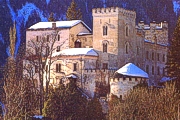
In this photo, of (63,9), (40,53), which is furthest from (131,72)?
(63,9)

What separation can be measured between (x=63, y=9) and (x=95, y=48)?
10137cm

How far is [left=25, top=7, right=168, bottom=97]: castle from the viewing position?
6444 cm

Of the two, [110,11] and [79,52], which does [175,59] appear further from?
[79,52]

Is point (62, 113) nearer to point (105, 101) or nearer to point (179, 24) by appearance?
point (105, 101)

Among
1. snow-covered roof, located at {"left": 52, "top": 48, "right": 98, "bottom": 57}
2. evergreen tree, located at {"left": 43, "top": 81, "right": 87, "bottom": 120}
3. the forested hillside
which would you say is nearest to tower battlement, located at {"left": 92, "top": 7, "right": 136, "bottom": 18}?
snow-covered roof, located at {"left": 52, "top": 48, "right": 98, "bottom": 57}

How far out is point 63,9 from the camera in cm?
16738

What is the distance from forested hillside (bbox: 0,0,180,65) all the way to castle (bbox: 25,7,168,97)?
74357mm

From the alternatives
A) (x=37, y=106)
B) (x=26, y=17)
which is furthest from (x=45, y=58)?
(x=26, y=17)

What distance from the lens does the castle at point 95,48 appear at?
2537 inches

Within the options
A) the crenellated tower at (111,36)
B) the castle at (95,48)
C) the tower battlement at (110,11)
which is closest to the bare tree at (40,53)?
the castle at (95,48)

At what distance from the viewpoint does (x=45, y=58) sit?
216ft

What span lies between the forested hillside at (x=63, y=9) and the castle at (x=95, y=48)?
244 feet

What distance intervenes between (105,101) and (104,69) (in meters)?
5.32

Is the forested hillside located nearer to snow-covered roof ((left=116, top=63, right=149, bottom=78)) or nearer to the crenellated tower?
the crenellated tower
